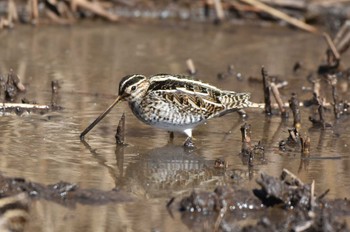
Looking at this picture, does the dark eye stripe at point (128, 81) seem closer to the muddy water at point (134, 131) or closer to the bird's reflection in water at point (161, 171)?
the muddy water at point (134, 131)

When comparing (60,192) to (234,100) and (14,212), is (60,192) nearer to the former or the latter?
(14,212)

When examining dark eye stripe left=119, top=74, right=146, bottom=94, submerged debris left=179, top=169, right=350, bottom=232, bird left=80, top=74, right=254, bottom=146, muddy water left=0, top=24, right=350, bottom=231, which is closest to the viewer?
submerged debris left=179, top=169, right=350, bottom=232

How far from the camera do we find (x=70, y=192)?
5508mm

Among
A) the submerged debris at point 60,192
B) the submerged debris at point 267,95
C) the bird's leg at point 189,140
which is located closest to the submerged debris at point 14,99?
the bird's leg at point 189,140

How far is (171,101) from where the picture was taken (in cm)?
683

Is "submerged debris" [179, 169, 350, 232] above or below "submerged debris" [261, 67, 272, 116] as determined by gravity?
below

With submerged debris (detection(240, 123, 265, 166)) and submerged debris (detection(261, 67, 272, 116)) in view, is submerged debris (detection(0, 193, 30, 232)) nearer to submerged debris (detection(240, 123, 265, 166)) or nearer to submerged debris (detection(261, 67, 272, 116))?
submerged debris (detection(240, 123, 265, 166))

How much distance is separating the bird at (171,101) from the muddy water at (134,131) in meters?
Answer: 0.17

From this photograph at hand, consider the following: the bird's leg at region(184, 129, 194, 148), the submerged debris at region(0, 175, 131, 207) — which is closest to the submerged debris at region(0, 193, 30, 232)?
the submerged debris at region(0, 175, 131, 207)

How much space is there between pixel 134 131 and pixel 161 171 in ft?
3.53

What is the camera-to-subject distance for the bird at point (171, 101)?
6.79 meters

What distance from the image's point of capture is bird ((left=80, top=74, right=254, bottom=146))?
679cm

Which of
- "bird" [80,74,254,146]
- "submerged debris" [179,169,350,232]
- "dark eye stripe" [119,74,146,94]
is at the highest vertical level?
"dark eye stripe" [119,74,146,94]

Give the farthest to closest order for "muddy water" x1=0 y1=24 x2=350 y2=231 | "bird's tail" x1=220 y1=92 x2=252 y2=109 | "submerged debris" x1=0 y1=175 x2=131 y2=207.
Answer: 1. "bird's tail" x1=220 y1=92 x2=252 y2=109
2. "muddy water" x1=0 y1=24 x2=350 y2=231
3. "submerged debris" x1=0 y1=175 x2=131 y2=207
